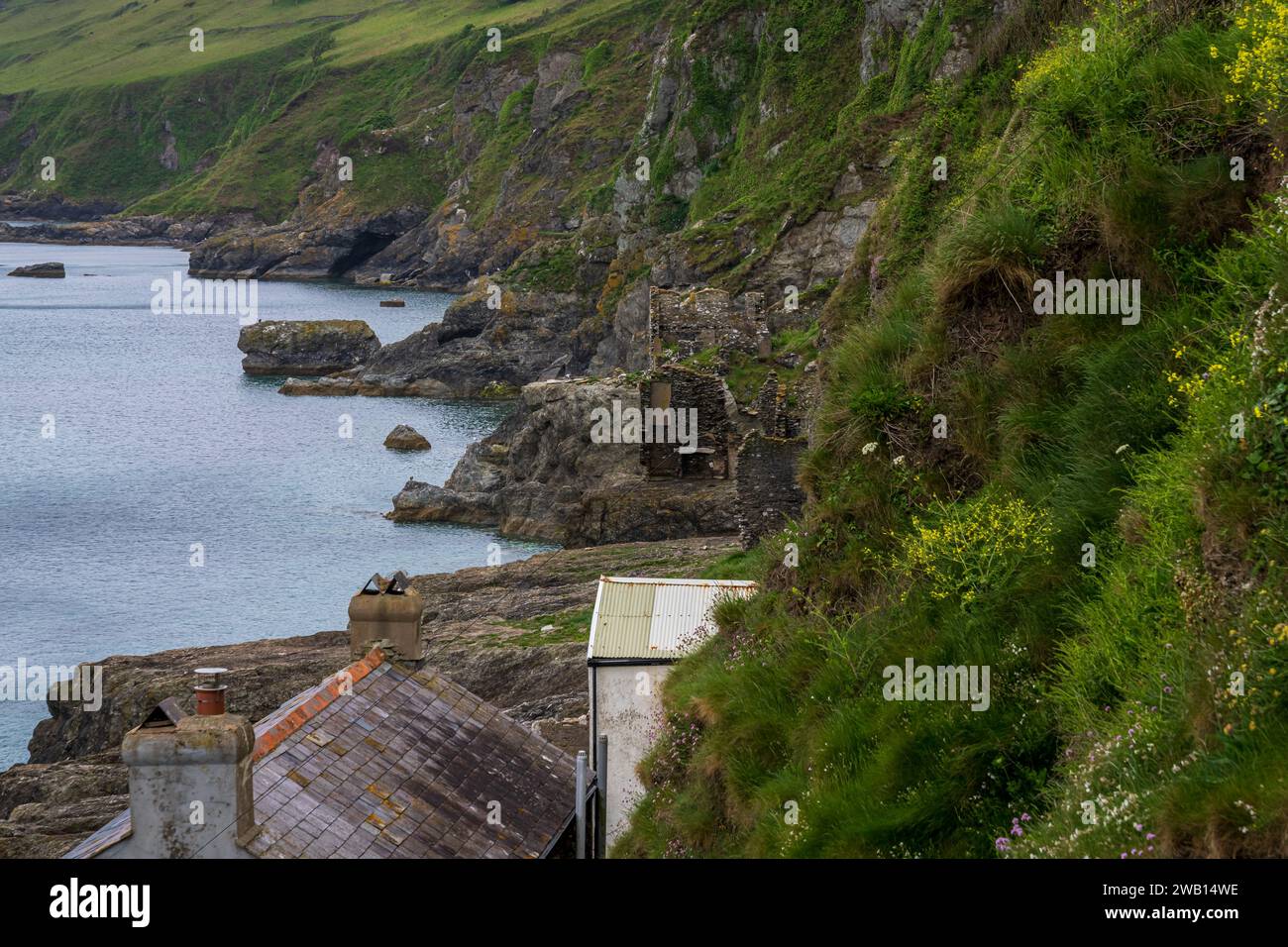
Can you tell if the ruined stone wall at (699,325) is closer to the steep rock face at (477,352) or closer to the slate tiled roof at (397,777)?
the slate tiled roof at (397,777)

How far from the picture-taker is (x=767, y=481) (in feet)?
121

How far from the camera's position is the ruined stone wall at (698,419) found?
5141 centimetres

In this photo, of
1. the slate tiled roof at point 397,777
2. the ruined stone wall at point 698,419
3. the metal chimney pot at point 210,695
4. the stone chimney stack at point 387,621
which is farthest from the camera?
the ruined stone wall at point 698,419

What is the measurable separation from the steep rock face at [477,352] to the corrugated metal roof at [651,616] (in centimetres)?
8910

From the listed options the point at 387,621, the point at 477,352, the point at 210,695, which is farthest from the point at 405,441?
the point at 210,695

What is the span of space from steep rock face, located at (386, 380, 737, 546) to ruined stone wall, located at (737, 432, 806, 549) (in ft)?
42.8

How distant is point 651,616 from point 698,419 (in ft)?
100

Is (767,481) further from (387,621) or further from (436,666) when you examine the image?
(387,621)

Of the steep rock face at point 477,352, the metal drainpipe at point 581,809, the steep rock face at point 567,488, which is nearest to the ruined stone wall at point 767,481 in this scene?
the steep rock face at point 567,488

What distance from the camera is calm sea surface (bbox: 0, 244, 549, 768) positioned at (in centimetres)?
5731

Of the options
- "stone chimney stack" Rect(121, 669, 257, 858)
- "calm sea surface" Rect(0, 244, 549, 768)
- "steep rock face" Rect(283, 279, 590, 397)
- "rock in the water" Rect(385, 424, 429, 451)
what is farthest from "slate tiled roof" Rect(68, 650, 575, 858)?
"steep rock face" Rect(283, 279, 590, 397)

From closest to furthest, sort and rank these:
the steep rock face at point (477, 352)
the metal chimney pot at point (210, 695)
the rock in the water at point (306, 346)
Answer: the metal chimney pot at point (210, 695) < the steep rock face at point (477, 352) < the rock in the water at point (306, 346)

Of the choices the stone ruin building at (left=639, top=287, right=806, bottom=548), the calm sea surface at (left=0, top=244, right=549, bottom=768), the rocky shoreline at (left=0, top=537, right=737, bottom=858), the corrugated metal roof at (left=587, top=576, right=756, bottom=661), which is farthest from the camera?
the calm sea surface at (left=0, top=244, right=549, bottom=768)

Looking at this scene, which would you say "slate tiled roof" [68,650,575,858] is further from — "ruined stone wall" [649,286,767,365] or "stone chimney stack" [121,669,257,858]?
"ruined stone wall" [649,286,767,365]
